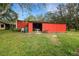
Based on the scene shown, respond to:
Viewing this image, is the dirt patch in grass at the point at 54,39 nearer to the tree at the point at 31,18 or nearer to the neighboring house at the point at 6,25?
the tree at the point at 31,18

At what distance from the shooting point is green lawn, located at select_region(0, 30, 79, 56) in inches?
175

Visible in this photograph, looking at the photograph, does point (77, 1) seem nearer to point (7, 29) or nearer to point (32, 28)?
point (32, 28)

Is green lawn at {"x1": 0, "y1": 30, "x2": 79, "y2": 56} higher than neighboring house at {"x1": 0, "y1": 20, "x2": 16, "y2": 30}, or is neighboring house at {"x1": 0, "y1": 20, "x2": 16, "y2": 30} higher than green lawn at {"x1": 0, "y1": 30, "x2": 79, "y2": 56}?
neighboring house at {"x1": 0, "y1": 20, "x2": 16, "y2": 30}

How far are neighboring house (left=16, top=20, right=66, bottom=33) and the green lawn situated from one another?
77 mm

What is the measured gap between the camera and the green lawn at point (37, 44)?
446 cm

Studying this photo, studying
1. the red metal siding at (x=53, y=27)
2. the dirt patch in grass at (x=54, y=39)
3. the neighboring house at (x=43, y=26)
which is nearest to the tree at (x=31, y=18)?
the neighboring house at (x=43, y=26)

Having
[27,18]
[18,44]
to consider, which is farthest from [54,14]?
[18,44]

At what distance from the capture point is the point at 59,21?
14.9ft

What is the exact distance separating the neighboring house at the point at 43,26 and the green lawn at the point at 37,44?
3.0 inches

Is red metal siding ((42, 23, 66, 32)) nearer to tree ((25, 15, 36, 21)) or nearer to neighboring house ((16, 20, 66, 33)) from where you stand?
neighboring house ((16, 20, 66, 33))

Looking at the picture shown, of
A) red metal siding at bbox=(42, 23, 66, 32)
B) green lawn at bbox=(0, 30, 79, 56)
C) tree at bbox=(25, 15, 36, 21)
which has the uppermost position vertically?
tree at bbox=(25, 15, 36, 21)

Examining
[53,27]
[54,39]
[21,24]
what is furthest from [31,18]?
[54,39]

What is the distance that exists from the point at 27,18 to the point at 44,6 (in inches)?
12.1

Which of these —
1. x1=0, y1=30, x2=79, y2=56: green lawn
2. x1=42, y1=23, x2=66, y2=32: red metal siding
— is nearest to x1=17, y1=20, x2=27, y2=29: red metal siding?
x1=0, y1=30, x2=79, y2=56: green lawn
